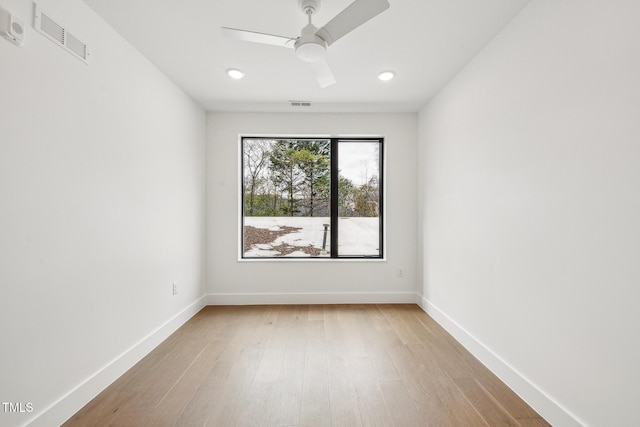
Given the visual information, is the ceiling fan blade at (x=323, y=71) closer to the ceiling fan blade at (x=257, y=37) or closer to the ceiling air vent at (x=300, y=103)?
the ceiling fan blade at (x=257, y=37)

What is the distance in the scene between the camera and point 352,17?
163cm

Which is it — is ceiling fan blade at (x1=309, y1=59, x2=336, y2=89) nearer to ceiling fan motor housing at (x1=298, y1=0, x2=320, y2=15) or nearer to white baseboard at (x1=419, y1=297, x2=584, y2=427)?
ceiling fan motor housing at (x1=298, y1=0, x2=320, y2=15)

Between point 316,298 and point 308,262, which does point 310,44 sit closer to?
point 308,262

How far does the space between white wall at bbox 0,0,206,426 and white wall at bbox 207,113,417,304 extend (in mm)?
967

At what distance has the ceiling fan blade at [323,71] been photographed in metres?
2.11

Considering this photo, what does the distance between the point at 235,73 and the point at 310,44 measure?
1256mm

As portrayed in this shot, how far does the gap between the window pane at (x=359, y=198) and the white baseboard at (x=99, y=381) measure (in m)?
2.22

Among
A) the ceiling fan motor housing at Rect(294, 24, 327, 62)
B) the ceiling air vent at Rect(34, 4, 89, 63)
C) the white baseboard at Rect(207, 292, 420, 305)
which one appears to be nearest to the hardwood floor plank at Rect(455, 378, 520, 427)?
the white baseboard at Rect(207, 292, 420, 305)

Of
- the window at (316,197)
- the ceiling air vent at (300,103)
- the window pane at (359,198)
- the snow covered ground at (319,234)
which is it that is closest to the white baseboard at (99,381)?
the snow covered ground at (319,234)

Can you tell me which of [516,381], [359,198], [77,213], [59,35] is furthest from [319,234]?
[59,35]

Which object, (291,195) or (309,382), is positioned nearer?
(309,382)

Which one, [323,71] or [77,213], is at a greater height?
[323,71]

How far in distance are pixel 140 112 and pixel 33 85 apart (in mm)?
908

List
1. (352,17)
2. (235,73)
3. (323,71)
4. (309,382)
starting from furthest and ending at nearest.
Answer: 1. (235,73)
2. (323,71)
3. (309,382)
4. (352,17)
